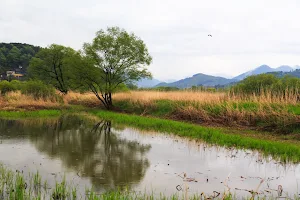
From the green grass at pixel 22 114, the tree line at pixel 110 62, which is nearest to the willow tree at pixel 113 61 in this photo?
the tree line at pixel 110 62

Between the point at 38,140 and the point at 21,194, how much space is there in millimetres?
5636

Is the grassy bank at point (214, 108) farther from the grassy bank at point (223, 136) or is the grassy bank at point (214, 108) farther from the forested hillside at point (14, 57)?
the forested hillside at point (14, 57)

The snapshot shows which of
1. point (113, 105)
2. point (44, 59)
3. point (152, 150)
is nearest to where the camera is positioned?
point (152, 150)

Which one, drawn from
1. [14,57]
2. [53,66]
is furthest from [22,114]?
[14,57]

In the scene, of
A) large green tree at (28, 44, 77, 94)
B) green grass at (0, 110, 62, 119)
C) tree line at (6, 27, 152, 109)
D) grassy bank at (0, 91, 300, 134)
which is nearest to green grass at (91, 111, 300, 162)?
grassy bank at (0, 91, 300, 134)

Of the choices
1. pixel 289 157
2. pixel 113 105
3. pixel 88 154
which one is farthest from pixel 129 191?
→ pixel 113 105

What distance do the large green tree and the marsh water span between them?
25.8 m

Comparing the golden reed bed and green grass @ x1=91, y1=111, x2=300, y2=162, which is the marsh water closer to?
green grass @ x1=91, y1=111, x2=300, y2=162

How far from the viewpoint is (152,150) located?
29.1 ft

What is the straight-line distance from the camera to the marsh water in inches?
222

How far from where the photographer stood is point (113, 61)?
22547 mm

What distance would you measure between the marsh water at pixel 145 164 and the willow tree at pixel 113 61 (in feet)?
40.7

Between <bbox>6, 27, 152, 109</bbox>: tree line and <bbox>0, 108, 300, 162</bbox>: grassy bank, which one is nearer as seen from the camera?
<bbox>0, 108, 300, 162</bbox>: grassy bank

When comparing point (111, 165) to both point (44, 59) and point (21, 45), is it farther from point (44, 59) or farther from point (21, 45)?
point (21, 45)
